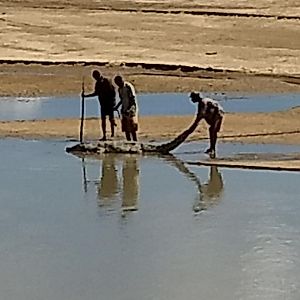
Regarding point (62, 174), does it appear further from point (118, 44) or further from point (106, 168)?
point (118, 44)

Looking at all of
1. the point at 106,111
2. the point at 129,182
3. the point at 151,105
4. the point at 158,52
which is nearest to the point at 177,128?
the point at 106,111

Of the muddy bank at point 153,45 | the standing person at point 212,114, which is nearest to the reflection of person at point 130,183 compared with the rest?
the standing person at point 212,114

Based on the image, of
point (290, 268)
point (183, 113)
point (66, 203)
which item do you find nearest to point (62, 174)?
point (66, 203)

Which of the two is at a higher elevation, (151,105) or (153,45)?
(153,45)

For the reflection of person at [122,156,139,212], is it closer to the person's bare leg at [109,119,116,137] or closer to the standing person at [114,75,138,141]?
the standing person at [114,75,138,141]

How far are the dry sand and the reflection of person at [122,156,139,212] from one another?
261cm

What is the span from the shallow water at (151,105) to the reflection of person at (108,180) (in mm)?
Answer: 4916

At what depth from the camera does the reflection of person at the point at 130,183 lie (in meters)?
12.7

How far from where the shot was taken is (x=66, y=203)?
42.0 ft

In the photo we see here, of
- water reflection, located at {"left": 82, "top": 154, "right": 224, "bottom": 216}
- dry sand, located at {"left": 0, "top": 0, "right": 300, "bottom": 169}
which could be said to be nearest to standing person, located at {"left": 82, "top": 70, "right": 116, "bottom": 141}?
dry sand, located at {"left": 0, "top": 0, "right": 300, "bottom": 169}

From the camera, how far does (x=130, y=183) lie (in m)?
14.1

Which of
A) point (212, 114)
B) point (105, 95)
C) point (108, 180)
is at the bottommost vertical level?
point (108, 180)

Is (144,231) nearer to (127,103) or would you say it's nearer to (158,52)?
(127,103)

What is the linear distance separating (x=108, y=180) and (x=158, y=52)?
1582 centimetres
